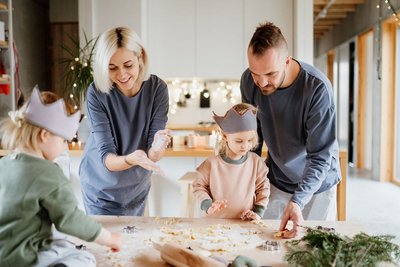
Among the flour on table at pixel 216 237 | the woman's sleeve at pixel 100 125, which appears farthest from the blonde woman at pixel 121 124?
the flour on table at pixel 216 237

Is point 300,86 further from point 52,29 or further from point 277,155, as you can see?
point 52,29

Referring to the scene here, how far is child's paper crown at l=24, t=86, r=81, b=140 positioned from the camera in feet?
3.93

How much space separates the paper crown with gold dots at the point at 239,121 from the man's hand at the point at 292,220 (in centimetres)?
44

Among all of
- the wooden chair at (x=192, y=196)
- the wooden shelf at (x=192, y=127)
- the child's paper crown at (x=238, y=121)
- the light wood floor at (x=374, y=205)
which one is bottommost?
the light wood floor at (x=374, y=205)

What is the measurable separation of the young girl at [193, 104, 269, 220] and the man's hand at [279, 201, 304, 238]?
283 mm

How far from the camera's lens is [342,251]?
131cm

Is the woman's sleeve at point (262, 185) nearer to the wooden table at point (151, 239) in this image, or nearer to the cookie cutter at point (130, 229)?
the wooden table at point (151, 239)

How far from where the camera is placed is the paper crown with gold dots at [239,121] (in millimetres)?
2031

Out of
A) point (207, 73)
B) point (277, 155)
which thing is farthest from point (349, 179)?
point (277, 155)

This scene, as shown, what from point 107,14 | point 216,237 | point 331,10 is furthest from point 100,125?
point 331,10

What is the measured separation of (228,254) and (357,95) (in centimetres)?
817

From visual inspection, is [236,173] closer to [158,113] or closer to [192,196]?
[158,113]

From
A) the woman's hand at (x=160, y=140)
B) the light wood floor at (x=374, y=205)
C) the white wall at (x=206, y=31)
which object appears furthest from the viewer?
the white wall at (x=206, y=31)

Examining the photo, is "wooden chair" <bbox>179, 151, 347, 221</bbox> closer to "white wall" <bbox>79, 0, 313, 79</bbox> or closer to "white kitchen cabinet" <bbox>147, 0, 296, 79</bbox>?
"white wall" <bbox>79, 0, 313, 79</bbox>
